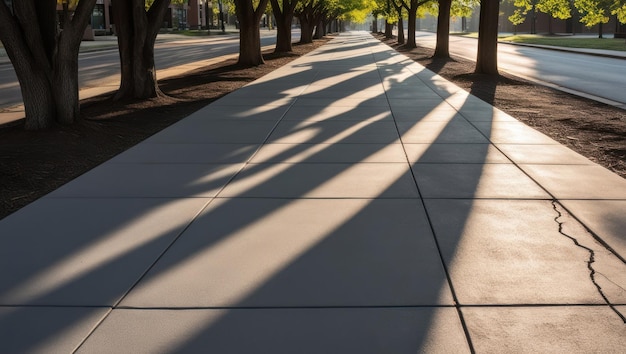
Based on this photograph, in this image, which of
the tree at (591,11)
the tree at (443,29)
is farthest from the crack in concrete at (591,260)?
the tree at (443,29)

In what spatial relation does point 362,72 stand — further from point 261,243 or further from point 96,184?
point 261,243

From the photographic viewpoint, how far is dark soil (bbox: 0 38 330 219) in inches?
286

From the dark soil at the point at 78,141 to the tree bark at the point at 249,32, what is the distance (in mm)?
9549

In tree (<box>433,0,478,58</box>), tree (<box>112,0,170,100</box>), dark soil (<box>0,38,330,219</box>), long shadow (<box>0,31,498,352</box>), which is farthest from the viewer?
tree (<box>433,0,478,58</box>)

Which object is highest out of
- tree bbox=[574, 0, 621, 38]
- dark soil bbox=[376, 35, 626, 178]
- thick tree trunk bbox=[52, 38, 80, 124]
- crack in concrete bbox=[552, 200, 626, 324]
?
tree bbox=[574, 0, 621, 38]

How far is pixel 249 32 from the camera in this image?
2538 cm

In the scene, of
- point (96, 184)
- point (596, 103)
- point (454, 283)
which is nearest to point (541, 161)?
point (454, 283)

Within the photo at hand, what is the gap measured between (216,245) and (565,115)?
31.3 feet

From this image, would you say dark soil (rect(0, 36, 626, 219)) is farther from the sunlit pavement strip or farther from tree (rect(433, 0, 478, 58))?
tree (rect(433, 0, 478, 58))

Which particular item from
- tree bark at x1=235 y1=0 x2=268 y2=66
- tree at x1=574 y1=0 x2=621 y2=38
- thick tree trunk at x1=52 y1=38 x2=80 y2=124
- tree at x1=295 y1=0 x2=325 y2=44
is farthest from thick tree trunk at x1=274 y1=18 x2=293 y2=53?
thick tree trunk at x1=52 y1=38 x2=80 y2=124

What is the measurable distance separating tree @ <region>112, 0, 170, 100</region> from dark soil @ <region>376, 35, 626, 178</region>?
8.21 meters

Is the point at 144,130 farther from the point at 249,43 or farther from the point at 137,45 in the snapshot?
the point at 249,43

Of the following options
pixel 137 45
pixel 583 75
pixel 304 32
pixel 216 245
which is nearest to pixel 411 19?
pixel 304 32

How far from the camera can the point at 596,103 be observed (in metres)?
14.6
